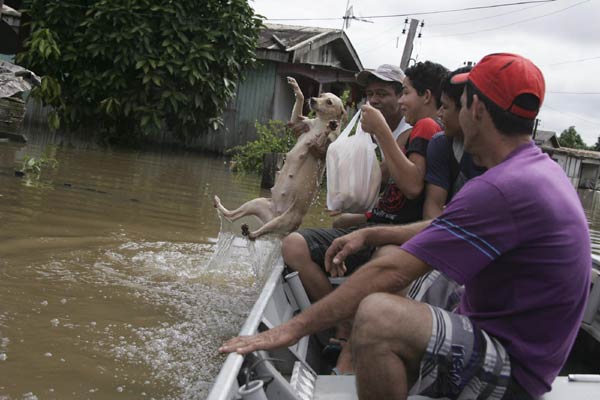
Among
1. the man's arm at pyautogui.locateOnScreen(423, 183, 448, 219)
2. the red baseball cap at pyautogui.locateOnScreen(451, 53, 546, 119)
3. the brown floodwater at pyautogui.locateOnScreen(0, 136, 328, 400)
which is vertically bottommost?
the brown floodwater at pyautogui.locateOnScreen(0, 136, 328, 400)

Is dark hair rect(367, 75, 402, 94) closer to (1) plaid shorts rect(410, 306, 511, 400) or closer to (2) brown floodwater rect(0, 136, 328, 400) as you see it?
(2) brown floodwater rect(0, 136, 328, 400)

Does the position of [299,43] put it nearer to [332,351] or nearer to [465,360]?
[332,351]

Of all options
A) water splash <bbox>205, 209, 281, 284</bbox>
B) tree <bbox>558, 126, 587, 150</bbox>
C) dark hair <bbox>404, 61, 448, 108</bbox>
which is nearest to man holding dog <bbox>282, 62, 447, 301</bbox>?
dark hair <bbox>404, 61, 448, 108</bbox>

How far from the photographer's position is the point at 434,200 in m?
3.73

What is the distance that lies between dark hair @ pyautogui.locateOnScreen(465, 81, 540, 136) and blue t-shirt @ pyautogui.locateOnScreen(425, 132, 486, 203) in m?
1.19

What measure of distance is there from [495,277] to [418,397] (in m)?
0.58

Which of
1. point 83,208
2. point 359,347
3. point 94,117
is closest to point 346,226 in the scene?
point 359,347

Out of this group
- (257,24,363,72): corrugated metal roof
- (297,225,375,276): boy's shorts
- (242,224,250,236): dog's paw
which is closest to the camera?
(297,225,375,276): boy's shorts

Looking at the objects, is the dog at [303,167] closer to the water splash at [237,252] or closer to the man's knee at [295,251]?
the water splash at [237,252]

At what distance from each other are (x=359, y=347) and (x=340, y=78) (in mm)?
17692

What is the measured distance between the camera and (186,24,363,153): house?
1970 centimetres

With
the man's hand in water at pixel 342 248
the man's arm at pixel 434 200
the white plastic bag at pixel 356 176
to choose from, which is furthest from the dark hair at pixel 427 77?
the man's hand in water at pixel 342 248

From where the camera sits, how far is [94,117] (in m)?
16.7

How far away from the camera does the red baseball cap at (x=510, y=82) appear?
238 cm
